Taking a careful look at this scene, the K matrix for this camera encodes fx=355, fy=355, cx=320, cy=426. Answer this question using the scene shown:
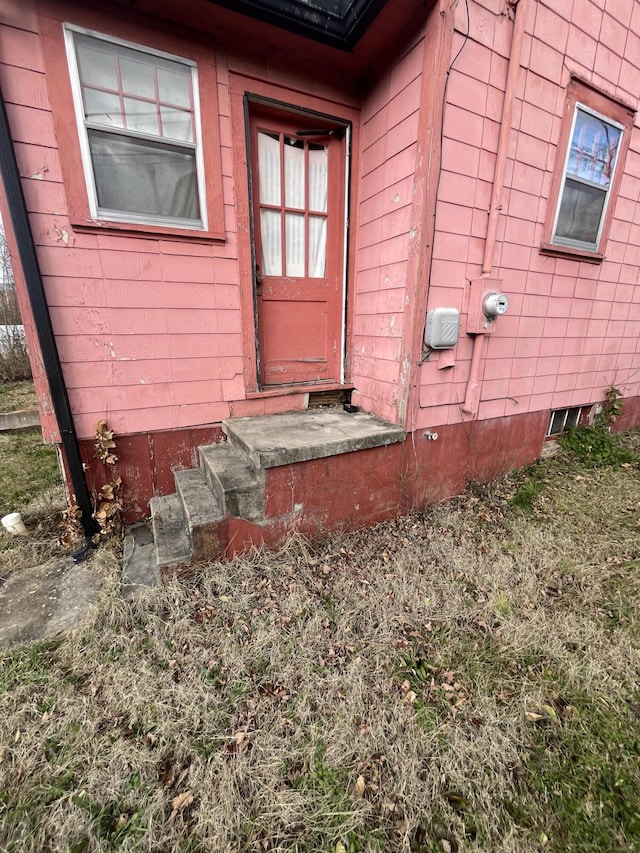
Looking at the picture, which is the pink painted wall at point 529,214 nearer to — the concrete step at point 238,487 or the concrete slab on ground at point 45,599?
the concrete step at point 238,487

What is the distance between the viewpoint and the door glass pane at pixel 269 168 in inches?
106

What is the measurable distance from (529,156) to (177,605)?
12.9 feet

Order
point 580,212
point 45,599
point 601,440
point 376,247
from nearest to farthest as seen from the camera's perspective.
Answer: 1. point 45,599
2. point 376,247
3. point 580,212
4. point 601,440

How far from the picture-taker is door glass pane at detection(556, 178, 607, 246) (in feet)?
10.2

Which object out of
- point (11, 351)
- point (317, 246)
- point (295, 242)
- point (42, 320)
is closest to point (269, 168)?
point (295, 242)

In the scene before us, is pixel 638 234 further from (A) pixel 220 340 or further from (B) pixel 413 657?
(B) pixel 413 657

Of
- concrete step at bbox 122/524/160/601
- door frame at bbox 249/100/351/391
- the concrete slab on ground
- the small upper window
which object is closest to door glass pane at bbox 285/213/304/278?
door frame at bbox 249/100/351/391

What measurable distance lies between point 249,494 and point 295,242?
6.91 ft

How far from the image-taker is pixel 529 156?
273 cm

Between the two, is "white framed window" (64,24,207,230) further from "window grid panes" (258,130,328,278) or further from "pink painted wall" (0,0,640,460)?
"window grid panes" (258,130,328,278)

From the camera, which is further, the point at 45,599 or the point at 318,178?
the point at 318,178

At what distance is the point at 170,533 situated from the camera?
2.25 m

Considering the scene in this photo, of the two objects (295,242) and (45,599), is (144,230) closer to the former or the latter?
(295,242)

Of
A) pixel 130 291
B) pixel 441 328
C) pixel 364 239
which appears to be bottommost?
pixel 441 328
